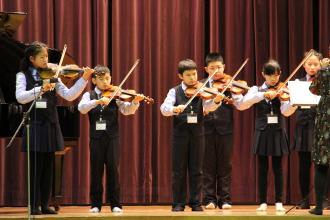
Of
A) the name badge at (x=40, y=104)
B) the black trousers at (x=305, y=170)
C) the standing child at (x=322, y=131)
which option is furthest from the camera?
the black trousers at (x=305, y=170)

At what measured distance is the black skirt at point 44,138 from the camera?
19.1ft

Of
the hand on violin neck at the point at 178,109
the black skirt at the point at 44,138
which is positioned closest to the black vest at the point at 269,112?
the hand on violin neck at the point at 178,109

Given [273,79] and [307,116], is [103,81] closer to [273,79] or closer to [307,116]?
[273,79]

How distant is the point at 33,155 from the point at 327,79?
2.52m

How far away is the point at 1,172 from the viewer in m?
7.87

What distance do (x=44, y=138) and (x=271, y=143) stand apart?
206 cm

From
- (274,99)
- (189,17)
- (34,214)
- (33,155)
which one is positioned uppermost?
(189,17)

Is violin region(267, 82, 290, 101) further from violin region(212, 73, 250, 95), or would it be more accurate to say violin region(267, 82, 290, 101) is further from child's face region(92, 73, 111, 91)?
child's face region(92, 73, 111, 91)

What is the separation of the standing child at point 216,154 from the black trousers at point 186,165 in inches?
20.0

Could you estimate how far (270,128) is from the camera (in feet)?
20.9

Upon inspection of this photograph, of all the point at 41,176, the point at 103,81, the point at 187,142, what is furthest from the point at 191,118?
the point at 41,176

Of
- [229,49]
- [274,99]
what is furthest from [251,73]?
[274,99]

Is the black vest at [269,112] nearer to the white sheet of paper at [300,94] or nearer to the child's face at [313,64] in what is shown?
the child's face at [313,64]

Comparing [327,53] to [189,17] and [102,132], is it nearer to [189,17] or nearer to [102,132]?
[189,17]
